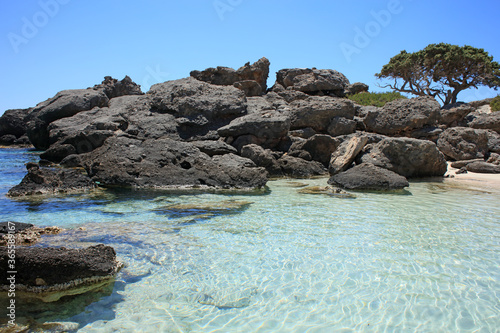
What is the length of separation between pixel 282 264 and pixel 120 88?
92.6 ft

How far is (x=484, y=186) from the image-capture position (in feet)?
38.5

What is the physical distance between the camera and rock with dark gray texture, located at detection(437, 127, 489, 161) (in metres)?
15.6

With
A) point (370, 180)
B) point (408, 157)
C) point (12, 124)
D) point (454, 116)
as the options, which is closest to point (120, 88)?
point (12, 124)

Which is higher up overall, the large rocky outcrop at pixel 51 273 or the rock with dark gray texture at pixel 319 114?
the rock with dark gray texture at pixel 319 114

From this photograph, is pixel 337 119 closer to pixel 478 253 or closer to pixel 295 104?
pixel 295 104

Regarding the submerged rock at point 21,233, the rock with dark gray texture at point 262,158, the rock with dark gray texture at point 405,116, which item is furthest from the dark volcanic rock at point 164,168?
the rock with dark gray texture at point 405,116

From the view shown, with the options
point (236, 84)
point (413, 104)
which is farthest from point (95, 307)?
point (236, 84)

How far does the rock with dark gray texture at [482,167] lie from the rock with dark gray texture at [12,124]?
32844 mm

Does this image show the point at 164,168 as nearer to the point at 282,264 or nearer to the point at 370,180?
the point at 370,180

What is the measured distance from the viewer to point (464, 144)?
15602 millimetres

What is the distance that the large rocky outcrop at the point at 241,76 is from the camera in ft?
71.4

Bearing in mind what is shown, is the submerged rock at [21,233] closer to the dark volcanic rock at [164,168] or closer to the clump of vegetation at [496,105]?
the dark volcanic rock at [164,168]

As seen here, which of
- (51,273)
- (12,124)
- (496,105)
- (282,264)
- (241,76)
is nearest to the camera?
(51,273)

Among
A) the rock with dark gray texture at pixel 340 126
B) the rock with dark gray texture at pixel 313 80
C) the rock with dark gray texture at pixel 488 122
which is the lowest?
the rock with dark gray texture at pixel 340 126
